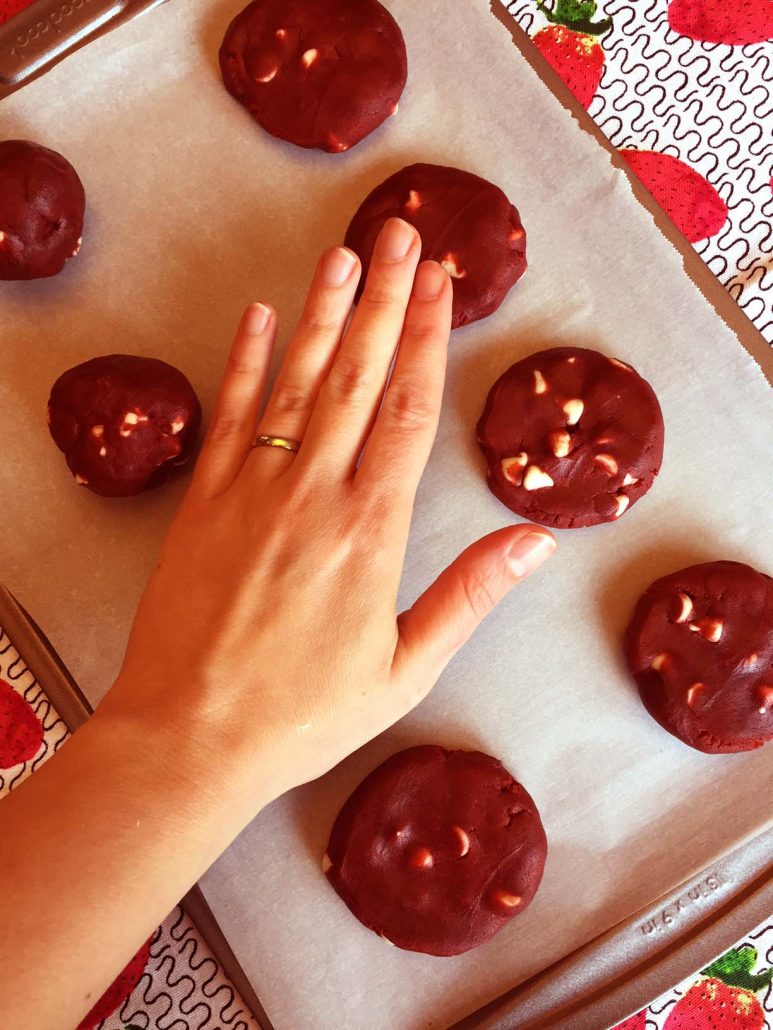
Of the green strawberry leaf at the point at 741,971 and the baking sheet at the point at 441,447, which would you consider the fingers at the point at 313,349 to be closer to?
the baking sheet at the point at 441,447

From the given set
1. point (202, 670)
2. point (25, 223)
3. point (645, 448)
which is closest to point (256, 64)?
point (25, 223)

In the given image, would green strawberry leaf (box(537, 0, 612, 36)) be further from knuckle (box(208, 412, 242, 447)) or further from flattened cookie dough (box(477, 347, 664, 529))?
knuckle (box(208, 412, 242, 447))

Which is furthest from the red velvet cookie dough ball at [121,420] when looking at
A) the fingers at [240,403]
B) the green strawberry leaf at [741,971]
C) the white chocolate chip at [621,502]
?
the green strawberry leaf at [741,971]

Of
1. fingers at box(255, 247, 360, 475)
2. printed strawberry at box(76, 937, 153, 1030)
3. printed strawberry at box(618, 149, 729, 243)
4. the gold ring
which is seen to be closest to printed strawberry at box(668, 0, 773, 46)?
printed strawberry at box(618, 149, 729, 243)

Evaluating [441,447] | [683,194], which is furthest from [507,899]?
[683,194]

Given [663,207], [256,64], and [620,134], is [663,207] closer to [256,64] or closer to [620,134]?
[620,134]

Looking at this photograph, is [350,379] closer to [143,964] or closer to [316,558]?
[316,558]
